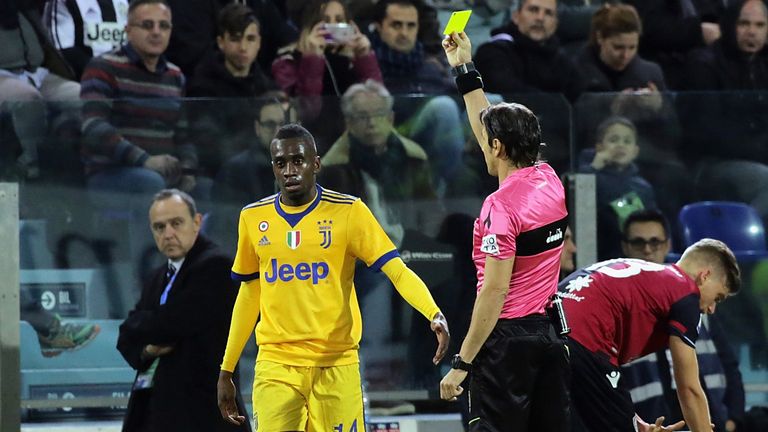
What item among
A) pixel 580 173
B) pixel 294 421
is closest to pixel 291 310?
pixel 294 421

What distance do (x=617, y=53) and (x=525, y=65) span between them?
0.68 metres

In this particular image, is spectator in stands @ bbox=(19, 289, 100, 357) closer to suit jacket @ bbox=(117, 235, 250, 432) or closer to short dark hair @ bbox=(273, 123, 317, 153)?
suit jacket @ bbox=(117, 235, 250, 432)

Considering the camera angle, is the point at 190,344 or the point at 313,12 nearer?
the point at 190,344

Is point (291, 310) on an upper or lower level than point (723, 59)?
lower

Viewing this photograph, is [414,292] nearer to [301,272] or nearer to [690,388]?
[301,272]

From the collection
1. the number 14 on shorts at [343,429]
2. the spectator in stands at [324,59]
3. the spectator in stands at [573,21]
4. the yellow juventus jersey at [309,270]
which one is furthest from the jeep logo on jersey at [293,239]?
the spectator in stands at [573,21]

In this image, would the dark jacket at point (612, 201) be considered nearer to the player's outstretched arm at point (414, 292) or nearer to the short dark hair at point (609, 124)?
the short dark hair at point (609, 124)

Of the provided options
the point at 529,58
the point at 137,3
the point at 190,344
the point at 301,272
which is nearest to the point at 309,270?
the point at 301,272

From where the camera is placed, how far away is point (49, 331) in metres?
8.34

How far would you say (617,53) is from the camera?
10.1m

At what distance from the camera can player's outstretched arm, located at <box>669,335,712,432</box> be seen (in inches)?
239

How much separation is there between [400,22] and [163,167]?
251 cm

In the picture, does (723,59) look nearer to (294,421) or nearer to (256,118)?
(256,118)

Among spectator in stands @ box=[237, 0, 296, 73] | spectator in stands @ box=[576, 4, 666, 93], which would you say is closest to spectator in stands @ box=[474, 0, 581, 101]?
spectator in stands @ box=[576, 4, 666, 93]
